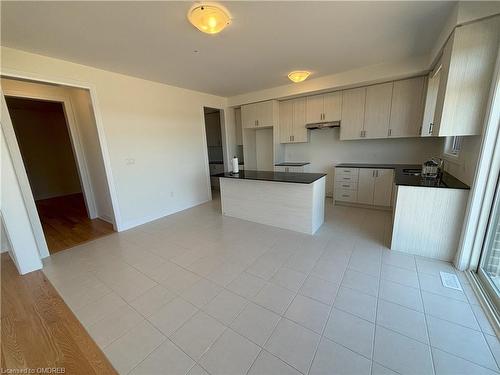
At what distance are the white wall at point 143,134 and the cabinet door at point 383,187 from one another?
12.6 ft

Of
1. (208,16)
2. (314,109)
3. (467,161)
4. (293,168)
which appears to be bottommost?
(293,168)

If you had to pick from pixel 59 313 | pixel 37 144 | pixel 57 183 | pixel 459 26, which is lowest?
pixel 59 313

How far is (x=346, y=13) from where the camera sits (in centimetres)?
199

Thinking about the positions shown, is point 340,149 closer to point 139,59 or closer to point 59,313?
point 139,59

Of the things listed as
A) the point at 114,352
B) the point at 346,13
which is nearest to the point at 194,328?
the point at 114,352

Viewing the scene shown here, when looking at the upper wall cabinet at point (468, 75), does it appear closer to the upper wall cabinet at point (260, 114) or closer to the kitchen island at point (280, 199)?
the kitchen island at point (280, 199)

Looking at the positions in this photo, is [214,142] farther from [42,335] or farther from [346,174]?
[42,335]

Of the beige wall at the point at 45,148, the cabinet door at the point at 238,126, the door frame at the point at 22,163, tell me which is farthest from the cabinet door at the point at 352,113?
A: the beige wall at the point at 45,148

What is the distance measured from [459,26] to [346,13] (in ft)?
3.59

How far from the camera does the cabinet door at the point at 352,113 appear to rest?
4.00 metres

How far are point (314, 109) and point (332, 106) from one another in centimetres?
39

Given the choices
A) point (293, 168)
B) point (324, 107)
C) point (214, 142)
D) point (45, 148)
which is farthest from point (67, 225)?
point (324, 107)

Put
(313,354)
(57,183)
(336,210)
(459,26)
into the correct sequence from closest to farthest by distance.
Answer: (313,354), (459,26), (336,210), (57,183)

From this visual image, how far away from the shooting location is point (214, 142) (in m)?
6.65
